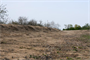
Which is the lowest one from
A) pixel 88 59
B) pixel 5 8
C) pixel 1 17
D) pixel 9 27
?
pixel 88 59

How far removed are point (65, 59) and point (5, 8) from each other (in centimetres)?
844

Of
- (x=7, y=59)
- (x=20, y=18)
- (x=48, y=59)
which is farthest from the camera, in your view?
(x=20, y=18)

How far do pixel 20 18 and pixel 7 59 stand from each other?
18.4 meters

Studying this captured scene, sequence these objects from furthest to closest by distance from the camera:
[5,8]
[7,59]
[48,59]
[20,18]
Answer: [20,18] → [5,8] → [48,59] → [7,59]

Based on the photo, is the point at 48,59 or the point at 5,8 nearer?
the point at 48,59

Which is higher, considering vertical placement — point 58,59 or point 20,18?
point 20,18

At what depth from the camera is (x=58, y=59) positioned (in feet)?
9.79

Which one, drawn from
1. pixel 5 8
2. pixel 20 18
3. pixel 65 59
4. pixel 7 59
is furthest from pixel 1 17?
pixel 20 18

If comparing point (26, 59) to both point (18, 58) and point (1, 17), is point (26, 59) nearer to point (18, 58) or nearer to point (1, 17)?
point (18, 58)

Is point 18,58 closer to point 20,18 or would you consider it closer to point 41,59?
point 41,59

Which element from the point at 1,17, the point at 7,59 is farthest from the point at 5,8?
the point at 7,59

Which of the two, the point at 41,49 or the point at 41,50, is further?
the point at 41,49

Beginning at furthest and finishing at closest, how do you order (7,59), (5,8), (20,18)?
(20,18) < (5,8) < (7,59)

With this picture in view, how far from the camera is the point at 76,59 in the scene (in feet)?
10.0
